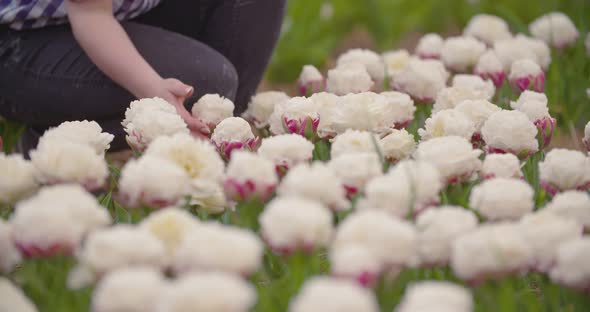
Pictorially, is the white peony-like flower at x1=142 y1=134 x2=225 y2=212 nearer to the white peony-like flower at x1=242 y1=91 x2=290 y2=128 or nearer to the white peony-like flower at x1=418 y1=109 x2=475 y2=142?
the white peony-like flower at x1=418 y1=109 x2=475 y2=142

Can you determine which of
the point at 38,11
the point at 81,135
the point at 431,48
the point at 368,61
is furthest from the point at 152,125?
the point at 431,48

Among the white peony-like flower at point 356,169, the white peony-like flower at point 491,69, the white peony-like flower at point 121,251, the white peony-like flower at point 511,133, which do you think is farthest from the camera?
the white peony-like flower at point 491,69

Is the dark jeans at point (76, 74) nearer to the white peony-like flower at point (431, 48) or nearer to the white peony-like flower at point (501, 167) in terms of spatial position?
the white peony-like flower at point (431, 48)

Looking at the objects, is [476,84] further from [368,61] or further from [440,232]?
[440,232]

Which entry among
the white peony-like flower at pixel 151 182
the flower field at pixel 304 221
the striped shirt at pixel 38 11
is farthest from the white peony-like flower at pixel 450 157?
the striped shirt at pixel 38 11

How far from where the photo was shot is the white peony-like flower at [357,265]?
75cm

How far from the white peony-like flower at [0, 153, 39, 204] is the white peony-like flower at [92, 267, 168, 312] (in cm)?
30

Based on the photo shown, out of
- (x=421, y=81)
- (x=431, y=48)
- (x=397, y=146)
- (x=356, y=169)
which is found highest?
(x=356, y=169)

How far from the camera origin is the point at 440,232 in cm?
86

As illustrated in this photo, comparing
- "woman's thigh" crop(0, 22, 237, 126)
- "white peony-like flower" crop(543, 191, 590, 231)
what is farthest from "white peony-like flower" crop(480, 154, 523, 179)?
"woman's thigh" crop(0, 22, 237, 126)

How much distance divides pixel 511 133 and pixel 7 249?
2.21ft

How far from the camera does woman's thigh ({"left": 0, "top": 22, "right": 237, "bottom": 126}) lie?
159 cm

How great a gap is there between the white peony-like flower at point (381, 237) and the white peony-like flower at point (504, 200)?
0.55 ft

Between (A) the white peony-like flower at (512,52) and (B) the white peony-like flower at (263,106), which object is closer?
(B) the white peony-like flower at (263,106)
